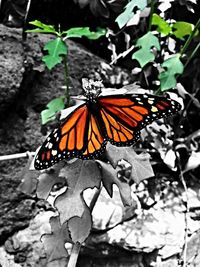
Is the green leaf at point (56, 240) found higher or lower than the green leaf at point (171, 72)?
lower

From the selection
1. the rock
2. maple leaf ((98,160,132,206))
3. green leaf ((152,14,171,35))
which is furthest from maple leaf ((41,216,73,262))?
green leaf ((152,14,171,35))

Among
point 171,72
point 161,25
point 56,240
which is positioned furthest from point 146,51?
point 56,240

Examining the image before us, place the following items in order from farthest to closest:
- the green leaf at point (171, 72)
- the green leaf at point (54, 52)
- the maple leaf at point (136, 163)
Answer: the green leaf at point (171, 72) → the green leaf at point (54, 52) → the maple leaf at point (136, 163)

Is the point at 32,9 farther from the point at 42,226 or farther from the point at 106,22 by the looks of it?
the point at 42,226

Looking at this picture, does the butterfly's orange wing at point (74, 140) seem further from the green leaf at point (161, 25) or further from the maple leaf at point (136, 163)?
the green leaf at point (161, 25)

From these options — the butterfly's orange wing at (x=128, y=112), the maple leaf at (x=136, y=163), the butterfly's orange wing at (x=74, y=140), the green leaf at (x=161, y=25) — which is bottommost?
the maple leaf at (x=136, y=163)

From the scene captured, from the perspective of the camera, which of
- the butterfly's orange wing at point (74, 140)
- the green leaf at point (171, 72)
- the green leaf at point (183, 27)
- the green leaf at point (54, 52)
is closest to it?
the butterfly's orange wing at point (74, 140)

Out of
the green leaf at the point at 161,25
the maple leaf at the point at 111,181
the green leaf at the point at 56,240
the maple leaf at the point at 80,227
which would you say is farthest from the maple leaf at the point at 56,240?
the green leaf at the point at 161,25

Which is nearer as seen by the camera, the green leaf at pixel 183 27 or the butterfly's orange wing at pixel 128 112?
the butterfly's orange wing at pixel 128 112

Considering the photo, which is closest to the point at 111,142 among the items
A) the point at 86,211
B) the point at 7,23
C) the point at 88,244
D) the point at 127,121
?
the point at 127,121
